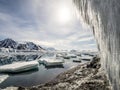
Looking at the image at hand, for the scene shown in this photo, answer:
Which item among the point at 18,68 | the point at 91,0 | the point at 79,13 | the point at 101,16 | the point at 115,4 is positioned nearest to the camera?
the point at 115,4

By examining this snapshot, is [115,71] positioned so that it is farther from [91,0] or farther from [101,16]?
[91,0]

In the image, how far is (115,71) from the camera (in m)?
1.58

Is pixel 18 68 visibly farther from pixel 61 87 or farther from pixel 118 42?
pixel 118 42

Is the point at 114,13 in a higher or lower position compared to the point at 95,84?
higher

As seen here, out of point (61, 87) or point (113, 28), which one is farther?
point (61, 87)

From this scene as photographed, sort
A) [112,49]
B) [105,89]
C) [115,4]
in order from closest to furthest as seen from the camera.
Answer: [115,4] < [112,49] < [105,89]

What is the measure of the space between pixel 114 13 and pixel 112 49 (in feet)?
1.16

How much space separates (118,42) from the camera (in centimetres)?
142

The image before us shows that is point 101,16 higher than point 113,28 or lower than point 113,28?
higher

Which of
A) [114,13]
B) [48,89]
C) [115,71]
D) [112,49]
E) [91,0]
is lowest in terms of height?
[48,89]

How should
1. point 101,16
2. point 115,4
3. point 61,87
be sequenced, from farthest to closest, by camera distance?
point 61,87, point 101,16, point 115,4

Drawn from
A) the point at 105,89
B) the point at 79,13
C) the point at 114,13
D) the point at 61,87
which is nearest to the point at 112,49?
the point at 114,13

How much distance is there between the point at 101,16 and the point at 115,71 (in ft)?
1.93

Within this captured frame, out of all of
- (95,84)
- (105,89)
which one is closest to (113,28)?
(105,89)
